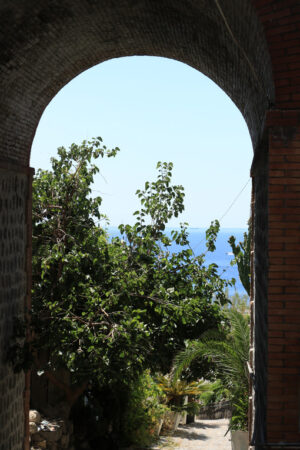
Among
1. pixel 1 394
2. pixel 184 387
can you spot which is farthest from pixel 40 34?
pixel 184 387

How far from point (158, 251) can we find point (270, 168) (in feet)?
19.3

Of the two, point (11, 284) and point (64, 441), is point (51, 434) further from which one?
point (11, 284)

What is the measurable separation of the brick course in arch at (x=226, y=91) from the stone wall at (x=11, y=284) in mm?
13

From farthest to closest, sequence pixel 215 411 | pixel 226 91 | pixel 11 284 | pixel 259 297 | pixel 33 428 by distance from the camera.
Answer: pixel 215 411, pixel 33 428, pixel 226 91, pixel 11 284, pixel 259 297

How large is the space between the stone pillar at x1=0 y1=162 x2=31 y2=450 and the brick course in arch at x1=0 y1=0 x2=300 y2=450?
0.01 m

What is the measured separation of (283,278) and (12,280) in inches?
152

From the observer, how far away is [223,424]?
44.6 ft

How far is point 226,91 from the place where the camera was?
713 centimetres

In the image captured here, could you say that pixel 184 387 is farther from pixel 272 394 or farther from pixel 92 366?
pixel 272 394

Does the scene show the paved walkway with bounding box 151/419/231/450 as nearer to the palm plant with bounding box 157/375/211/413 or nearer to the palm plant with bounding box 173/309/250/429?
the palm plant with bounding box 157/375/211/413

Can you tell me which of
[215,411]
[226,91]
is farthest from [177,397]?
[226,91]

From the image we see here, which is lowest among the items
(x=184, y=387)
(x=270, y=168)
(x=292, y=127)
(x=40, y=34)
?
(x=184, y=387)

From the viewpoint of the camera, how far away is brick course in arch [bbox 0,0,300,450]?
4.12 metres

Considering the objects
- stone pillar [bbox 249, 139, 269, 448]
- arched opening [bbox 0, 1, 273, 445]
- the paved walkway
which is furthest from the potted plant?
stone pillar [bbox 249, 139, 269, 448]
